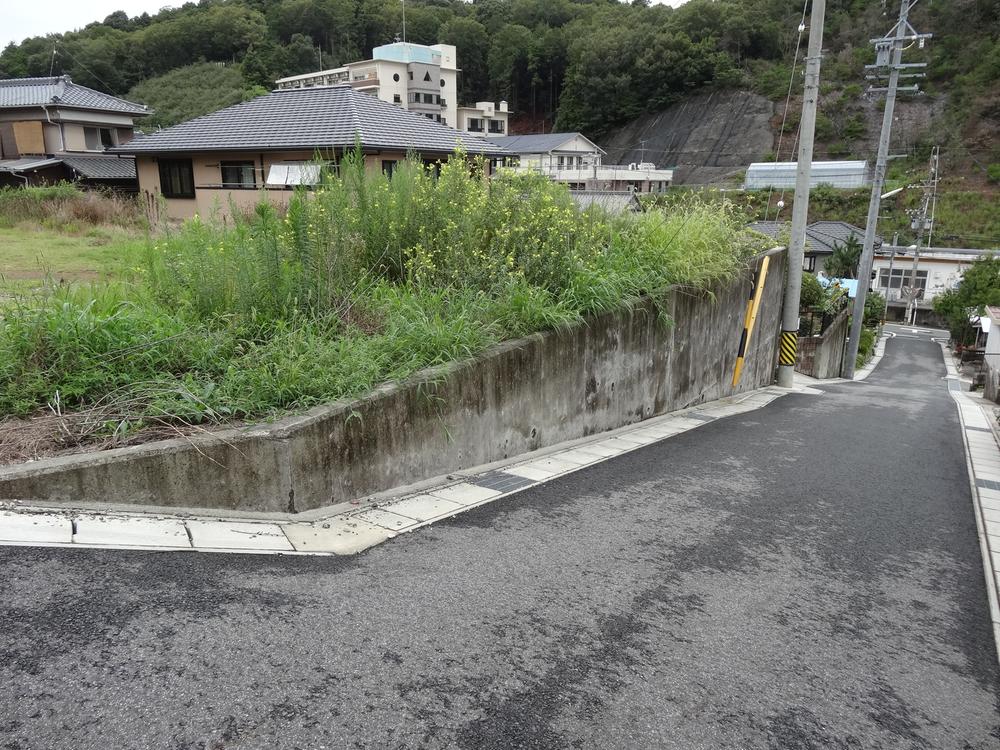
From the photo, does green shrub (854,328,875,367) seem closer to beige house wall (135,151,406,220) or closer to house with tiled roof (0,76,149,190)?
beige house wall (135,151,406,220)

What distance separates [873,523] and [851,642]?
93.7 inches

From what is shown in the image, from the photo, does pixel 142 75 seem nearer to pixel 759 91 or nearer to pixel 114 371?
pixel 759 91

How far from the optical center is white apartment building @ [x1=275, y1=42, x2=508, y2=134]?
6331 centimetres

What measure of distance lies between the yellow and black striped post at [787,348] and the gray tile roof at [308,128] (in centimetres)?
1046

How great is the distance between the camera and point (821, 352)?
2175 centimetres

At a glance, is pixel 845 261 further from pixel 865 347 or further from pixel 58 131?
pixel 58 131

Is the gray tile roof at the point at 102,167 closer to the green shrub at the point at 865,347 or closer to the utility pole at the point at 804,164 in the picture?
the utility pole at the point at 804,164

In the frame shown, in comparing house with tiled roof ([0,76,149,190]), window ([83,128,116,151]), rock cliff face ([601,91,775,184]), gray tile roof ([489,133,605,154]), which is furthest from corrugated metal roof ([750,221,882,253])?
window ([83,128,116,151])

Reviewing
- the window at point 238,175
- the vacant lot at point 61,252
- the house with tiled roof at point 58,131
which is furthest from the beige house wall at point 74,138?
the vacant lot at point 61,252

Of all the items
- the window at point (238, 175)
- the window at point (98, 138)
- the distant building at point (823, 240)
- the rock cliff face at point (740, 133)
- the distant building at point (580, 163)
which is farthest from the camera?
the rock cliff face at point (740, 133)

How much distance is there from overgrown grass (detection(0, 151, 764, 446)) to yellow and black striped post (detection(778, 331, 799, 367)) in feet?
20.5

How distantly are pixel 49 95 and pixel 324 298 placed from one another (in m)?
37.7

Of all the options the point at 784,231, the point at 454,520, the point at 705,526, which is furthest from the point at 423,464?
the point at 784,231

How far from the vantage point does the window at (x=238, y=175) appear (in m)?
22.2
